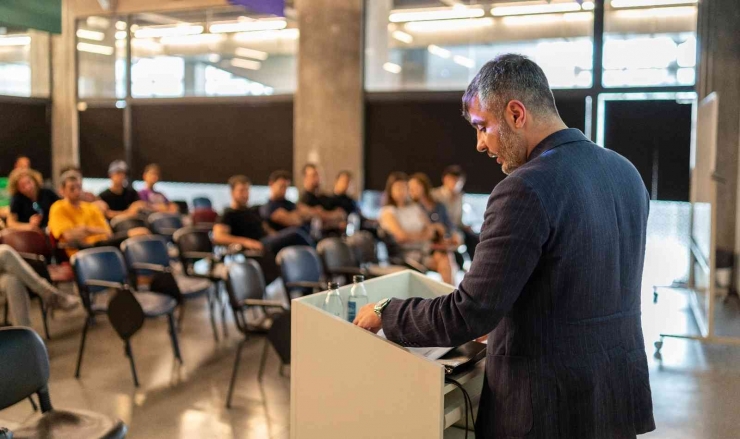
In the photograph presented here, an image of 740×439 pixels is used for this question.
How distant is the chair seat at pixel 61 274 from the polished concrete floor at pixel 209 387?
50 centimetres

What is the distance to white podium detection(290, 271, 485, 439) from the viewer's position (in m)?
2.02

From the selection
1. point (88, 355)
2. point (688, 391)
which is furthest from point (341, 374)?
point (88, 355)

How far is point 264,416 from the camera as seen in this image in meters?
4.49

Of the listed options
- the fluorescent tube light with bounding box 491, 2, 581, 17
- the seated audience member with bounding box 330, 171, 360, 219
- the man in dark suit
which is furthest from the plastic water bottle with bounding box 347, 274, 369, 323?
the fluorescent tube light with bounding box 491, 2, 581, 17

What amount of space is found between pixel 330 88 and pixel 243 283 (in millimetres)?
6154

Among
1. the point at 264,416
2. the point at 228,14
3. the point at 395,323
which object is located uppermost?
the point at 228,14

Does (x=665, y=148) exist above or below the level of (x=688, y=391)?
above

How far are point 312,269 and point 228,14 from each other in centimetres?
701

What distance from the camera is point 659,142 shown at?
355 inches

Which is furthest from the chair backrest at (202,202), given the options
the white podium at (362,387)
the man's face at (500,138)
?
the man's face at (500,138)

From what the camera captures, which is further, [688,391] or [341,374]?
[688,391]

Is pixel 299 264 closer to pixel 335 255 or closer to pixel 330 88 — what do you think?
pixel 335 255

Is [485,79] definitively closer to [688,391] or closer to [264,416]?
[264,416]

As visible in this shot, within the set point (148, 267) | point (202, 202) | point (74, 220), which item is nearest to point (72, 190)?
point (74, 220)
